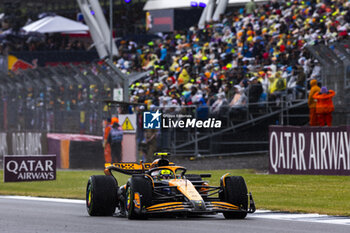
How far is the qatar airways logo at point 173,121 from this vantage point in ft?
92.0

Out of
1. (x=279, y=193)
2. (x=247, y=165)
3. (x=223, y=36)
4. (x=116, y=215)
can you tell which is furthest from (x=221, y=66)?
(x=116, y=215)

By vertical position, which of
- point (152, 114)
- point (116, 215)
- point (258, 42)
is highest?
point (258, 42)

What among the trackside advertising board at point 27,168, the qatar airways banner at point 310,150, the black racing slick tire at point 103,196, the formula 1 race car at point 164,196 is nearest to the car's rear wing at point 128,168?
the formula 1 race car at point 164,196

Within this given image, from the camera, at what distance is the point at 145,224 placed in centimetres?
1177

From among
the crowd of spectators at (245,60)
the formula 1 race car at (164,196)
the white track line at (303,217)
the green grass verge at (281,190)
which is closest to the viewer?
the formula 1 race car at (164,196)

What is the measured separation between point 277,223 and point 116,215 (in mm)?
2682

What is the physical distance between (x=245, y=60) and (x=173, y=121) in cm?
343

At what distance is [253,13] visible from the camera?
1427 inches

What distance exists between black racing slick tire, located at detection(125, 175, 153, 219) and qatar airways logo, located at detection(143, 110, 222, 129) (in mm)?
15314

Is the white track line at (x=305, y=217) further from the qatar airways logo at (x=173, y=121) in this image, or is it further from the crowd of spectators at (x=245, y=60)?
the qatar airways logo at (x=173, y=121)

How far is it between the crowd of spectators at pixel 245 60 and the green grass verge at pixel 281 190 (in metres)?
3.43

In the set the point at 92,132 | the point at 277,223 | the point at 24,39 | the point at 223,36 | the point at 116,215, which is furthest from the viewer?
the point at 24,39

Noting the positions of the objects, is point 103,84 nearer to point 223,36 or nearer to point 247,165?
point 247,165

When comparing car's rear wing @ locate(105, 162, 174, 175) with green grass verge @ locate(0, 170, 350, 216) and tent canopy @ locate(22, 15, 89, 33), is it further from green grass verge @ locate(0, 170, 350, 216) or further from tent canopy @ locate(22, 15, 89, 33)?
tent canopy @ locate(22, 15, 89, 33)
